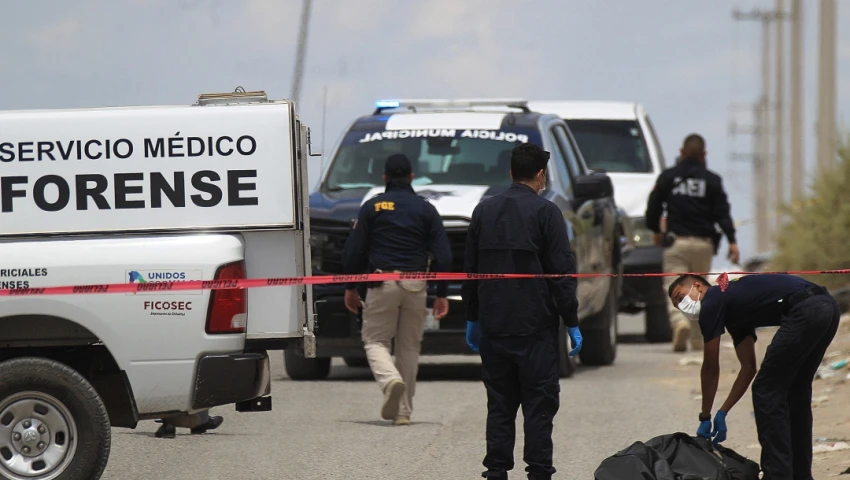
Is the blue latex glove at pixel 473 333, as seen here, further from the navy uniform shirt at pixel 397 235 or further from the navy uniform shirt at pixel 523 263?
the navy uniform shirt at pixel 397 235

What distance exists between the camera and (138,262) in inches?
303

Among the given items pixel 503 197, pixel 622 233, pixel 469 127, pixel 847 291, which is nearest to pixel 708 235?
pixel 622 233

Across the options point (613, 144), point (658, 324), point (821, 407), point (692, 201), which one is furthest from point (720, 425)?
point (613, 144)

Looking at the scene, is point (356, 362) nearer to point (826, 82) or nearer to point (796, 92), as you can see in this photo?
point (826, 82)

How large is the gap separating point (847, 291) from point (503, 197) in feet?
44.6

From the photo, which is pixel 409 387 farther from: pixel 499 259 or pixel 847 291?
pixel 847 291

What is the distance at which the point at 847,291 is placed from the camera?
2039 cm

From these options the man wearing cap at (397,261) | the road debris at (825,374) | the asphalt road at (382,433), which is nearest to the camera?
the asphalt road at (382,433)

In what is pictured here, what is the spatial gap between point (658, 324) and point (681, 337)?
228 centimetres

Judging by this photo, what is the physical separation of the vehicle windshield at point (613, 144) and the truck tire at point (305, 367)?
6493 millimetres

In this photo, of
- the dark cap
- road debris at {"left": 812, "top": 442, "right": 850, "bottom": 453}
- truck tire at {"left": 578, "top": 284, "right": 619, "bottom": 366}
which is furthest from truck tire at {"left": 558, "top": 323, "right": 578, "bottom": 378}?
road debris at {"left": 812, "top": 442, "right": 850, "bottom": 453}

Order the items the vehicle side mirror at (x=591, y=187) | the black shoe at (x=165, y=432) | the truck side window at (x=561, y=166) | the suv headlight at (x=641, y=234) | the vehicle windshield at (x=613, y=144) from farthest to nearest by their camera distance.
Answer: the vehicle windshield at (x=613, y=144) → the suv headlight at (x=641, y=234) → the truck side window at (x=561, y=166) → the vehicle side mirror at (x=591, y=187) → the black shoe at (x=165, y=432)

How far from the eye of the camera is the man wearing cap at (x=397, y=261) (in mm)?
11258

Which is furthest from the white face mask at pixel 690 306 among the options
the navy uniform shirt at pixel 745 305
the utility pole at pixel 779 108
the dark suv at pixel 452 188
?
the utility pole at pixel 779 108
